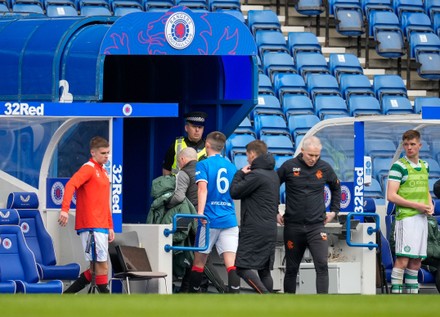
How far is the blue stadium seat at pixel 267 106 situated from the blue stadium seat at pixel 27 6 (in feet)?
11.7

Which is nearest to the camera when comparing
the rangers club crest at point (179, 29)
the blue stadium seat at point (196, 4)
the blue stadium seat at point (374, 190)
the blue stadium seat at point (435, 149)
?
the rangers club crest at point (179, 29)

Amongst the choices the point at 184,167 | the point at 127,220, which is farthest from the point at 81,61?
the point at 127,220

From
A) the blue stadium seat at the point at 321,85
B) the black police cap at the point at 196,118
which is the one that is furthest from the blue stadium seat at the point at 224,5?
the black police cap at the point at 196,118

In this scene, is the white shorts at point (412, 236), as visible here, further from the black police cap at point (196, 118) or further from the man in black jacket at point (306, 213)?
the black police cap at point (196, 118)

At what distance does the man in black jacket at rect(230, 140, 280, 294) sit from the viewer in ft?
52.2

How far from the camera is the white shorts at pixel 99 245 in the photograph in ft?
52.3

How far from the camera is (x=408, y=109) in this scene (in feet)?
85.1

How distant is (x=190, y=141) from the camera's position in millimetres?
18109

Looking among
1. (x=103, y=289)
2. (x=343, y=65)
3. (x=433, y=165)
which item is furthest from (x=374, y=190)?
(x=343, y=65)

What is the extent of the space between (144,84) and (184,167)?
2.96m

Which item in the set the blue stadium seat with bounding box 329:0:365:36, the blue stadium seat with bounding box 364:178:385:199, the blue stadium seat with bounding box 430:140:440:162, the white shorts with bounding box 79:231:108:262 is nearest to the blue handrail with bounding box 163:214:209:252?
the white shorts with bounding box 79:231:108:262

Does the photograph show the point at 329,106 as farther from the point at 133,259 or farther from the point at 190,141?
the point at 133,259
